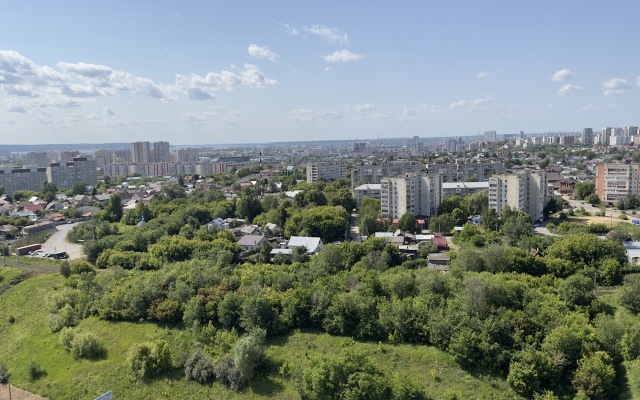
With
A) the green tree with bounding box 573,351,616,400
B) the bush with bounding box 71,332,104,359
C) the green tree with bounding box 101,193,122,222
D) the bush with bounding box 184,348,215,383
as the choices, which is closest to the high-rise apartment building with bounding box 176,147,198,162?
the green tree with bounding box 101,193,122,222

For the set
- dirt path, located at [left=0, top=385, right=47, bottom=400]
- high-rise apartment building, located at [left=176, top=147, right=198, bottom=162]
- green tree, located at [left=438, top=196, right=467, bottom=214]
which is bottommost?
dirt path, located at [left=0, top=385, right=47, bottom=400]

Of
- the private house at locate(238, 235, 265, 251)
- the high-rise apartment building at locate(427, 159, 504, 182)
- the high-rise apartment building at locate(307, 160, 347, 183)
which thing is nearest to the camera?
the private house at locate(238, 235, 265, 251)

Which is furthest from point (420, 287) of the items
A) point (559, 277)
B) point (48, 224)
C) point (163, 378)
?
point (48, 224)

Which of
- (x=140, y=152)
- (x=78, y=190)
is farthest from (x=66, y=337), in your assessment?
(x=140, y=152)

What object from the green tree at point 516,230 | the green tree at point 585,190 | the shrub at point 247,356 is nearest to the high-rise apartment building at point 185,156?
the green tree at point 585,190

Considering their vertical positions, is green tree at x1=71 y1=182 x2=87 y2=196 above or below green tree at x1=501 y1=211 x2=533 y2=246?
above

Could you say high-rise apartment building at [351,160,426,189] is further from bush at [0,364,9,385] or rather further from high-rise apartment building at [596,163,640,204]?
bush at [0,364,9,385]

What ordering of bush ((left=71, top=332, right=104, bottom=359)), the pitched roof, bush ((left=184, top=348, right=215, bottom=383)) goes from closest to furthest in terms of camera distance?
1. bush ((left=184, top=348, right=215, bottom=383))
2. bush ((left=71, top=332, right=104, bottom=359))
3. the pitched roof
